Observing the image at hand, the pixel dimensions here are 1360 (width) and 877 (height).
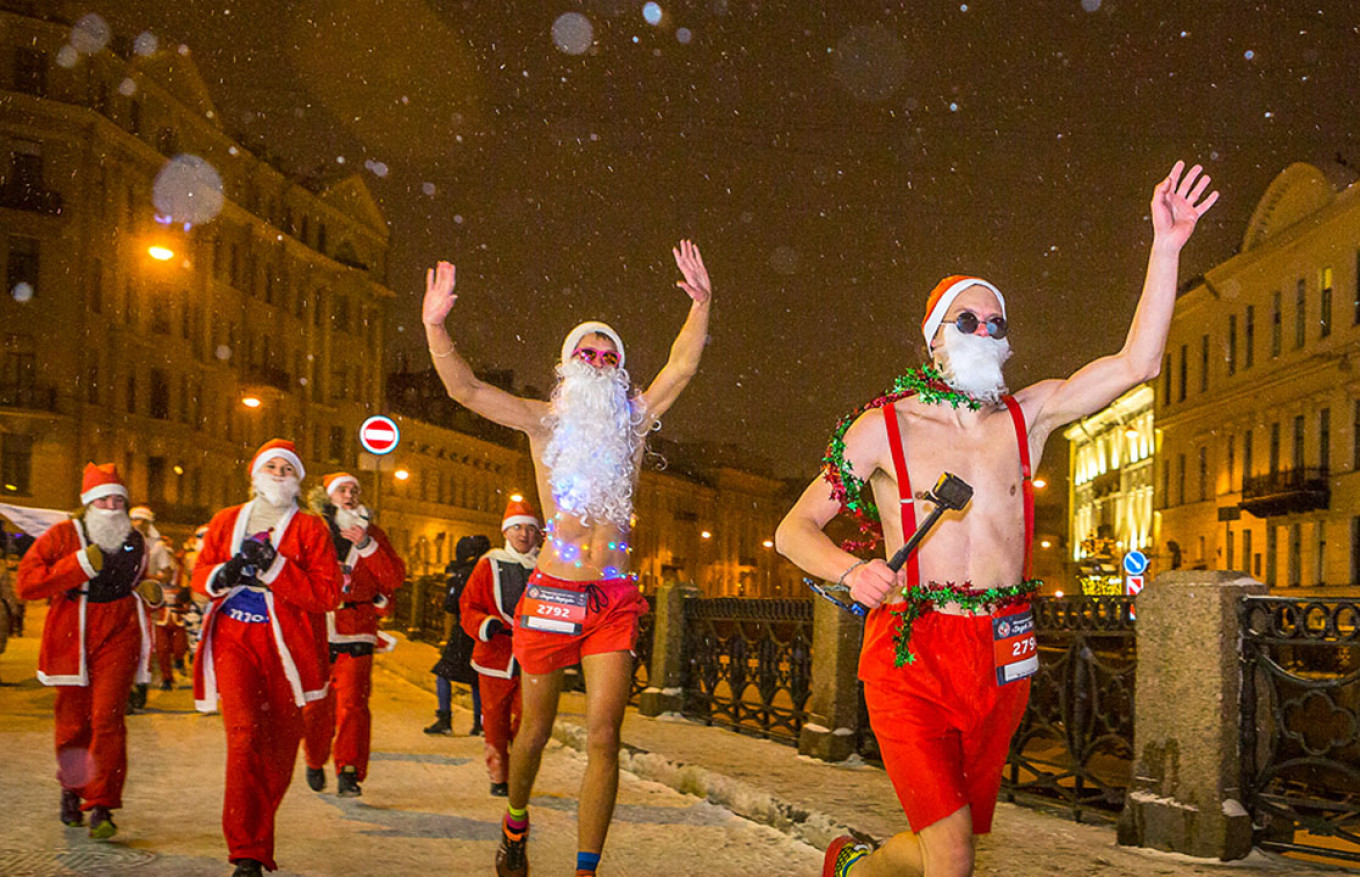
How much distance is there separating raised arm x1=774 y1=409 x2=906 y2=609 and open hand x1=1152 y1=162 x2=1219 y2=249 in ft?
3.25

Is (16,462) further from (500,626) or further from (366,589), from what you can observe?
(500,626)

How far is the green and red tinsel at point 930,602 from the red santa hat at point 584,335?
2367 millimetres

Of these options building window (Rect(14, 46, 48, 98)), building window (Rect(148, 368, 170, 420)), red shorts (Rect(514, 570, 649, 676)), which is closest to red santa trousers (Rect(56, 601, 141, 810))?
red shorts (Rect(514, 570, 649, 676))

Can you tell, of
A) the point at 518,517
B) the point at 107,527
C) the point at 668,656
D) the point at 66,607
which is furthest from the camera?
the point at 668,656

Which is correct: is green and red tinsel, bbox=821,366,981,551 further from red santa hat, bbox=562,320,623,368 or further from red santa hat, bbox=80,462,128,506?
red santa hat, bbox=80,462,128,506

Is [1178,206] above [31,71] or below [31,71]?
below

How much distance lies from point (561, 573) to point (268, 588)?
1.34 m

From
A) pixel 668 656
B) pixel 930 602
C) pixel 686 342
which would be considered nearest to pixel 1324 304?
pixel 668 656

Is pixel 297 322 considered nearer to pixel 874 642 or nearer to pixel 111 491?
pixel 111 491

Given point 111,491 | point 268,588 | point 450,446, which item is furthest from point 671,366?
point 450,446

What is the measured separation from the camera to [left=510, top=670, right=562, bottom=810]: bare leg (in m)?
5.65

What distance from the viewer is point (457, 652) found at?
1045cm

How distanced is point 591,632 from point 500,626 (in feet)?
10.9

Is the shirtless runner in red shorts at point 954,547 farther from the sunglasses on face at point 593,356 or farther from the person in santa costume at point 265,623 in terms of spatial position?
the person in santa costume at point 265,623
